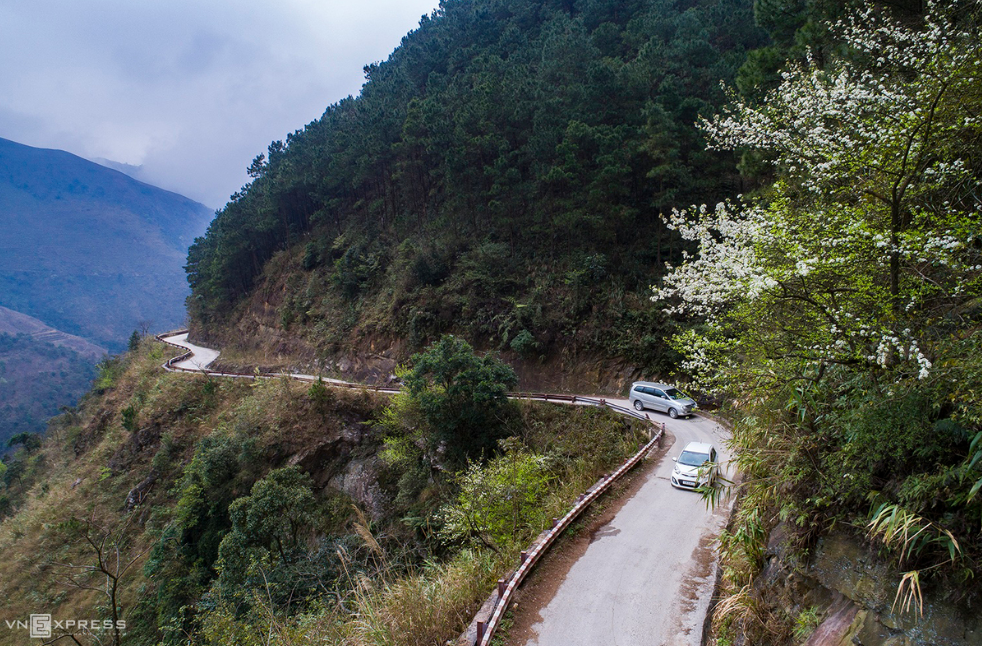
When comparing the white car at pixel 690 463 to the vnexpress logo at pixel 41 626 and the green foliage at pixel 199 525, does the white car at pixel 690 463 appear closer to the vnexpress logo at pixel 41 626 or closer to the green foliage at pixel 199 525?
the green foliage at pixel 199 525

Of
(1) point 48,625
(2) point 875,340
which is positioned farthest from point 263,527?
(2) point 875,340

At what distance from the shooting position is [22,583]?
21.3m

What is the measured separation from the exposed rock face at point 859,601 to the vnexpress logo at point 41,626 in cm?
2640

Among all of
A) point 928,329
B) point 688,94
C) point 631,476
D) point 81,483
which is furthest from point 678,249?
point 81,483

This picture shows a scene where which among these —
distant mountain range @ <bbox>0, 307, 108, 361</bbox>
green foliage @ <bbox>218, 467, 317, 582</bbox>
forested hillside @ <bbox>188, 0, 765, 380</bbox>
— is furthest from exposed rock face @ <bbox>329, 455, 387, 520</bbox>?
distant mountain range @ <bbox>0, 307, 108, 361</bbox>

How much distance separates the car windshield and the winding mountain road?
861 millimetres

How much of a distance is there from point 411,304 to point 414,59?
31.5 metres

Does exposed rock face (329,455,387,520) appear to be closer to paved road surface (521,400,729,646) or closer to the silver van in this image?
the silver van

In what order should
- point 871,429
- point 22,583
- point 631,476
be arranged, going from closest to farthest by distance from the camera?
point 871,429 → point 631,476 → point 22,583

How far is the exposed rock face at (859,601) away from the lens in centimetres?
355

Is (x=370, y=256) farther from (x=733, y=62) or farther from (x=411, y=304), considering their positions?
(x=733, y=62)

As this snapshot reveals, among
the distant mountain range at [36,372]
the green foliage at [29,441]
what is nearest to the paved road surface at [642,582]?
the green foliage at [29,441]

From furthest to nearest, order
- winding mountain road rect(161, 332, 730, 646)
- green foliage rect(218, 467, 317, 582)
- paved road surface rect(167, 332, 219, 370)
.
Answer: paved road surface rect(167, 332, 219, 370), green foliage rect(218, 467, 317, 582), winding mountain road rect(161, 332, 730, 646)

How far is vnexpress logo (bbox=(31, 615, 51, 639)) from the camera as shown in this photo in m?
18.1
